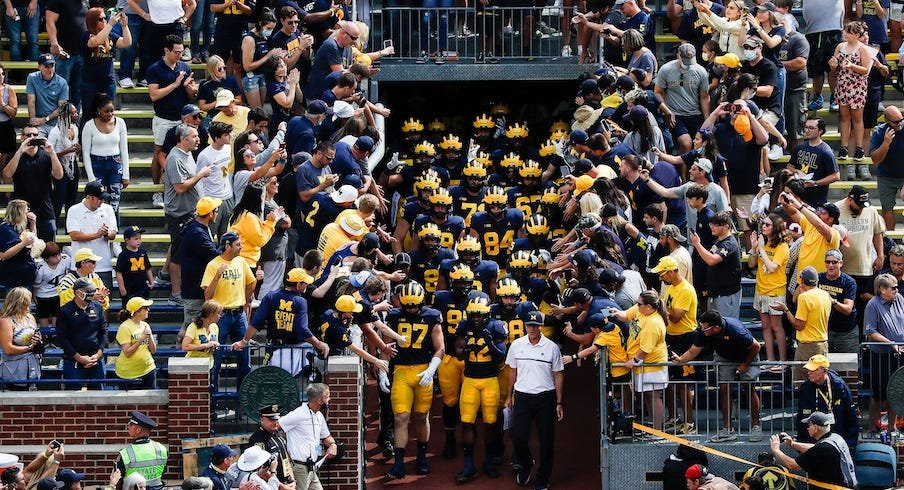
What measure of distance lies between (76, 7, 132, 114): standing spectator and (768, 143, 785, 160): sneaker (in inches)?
314

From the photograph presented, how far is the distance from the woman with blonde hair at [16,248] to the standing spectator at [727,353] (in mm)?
6819

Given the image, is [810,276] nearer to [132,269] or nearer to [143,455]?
[143,455]

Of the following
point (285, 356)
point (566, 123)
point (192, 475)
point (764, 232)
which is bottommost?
point (192, 475)

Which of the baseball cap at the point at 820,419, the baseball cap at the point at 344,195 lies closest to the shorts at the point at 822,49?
the baseball cap at the point at 344,195

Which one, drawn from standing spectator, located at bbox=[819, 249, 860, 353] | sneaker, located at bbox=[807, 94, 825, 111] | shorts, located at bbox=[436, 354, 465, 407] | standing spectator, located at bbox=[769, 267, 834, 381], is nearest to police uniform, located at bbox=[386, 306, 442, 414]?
shorts, located at bbox=[436, 354, 465, 407]

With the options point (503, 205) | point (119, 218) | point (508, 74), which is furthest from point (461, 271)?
point (508, 74)

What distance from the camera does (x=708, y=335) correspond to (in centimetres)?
1703

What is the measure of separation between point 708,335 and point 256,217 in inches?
187

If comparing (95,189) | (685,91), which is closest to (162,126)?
(95,189)

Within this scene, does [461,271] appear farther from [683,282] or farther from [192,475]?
[192,475]

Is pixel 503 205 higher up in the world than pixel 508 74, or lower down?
lower down

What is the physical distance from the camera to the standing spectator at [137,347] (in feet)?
56.3

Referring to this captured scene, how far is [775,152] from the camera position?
2203cm

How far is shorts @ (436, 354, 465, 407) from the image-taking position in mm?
18578
